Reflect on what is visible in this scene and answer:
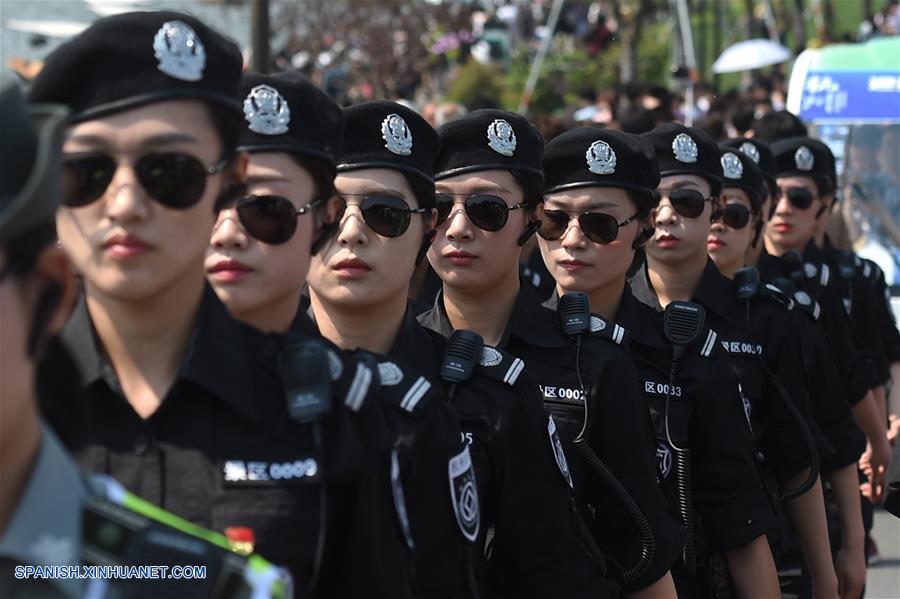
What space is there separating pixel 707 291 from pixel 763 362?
1.14 feet

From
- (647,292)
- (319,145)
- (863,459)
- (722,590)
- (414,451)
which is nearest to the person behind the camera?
(414,451)

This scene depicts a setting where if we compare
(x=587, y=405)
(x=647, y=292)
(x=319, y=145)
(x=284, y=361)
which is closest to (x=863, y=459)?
(x=647, y=292)

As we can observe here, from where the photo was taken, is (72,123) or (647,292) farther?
(647,292)

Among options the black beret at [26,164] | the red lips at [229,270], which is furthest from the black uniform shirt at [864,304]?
the black beret at [26,164]

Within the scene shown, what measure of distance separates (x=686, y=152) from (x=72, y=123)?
A: 3524 mm

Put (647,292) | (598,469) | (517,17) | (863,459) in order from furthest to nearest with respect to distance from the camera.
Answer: (517,17), (863,459), (647,292), (598,469)

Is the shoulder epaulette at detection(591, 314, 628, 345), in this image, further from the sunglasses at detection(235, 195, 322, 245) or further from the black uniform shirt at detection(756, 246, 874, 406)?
the black uniform shirt at detection(756, 246, 874, 406)

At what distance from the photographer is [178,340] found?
279 cm

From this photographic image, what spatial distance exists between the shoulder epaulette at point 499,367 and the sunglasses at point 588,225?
1150 mm

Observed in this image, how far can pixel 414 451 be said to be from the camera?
311 cm

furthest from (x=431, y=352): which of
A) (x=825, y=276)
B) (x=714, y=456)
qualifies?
(x=825, y=276)

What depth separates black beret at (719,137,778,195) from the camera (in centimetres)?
723

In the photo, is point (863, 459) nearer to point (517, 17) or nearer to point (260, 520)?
point (260, 520)

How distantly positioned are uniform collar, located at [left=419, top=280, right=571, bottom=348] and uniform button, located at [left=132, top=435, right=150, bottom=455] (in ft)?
5.83
